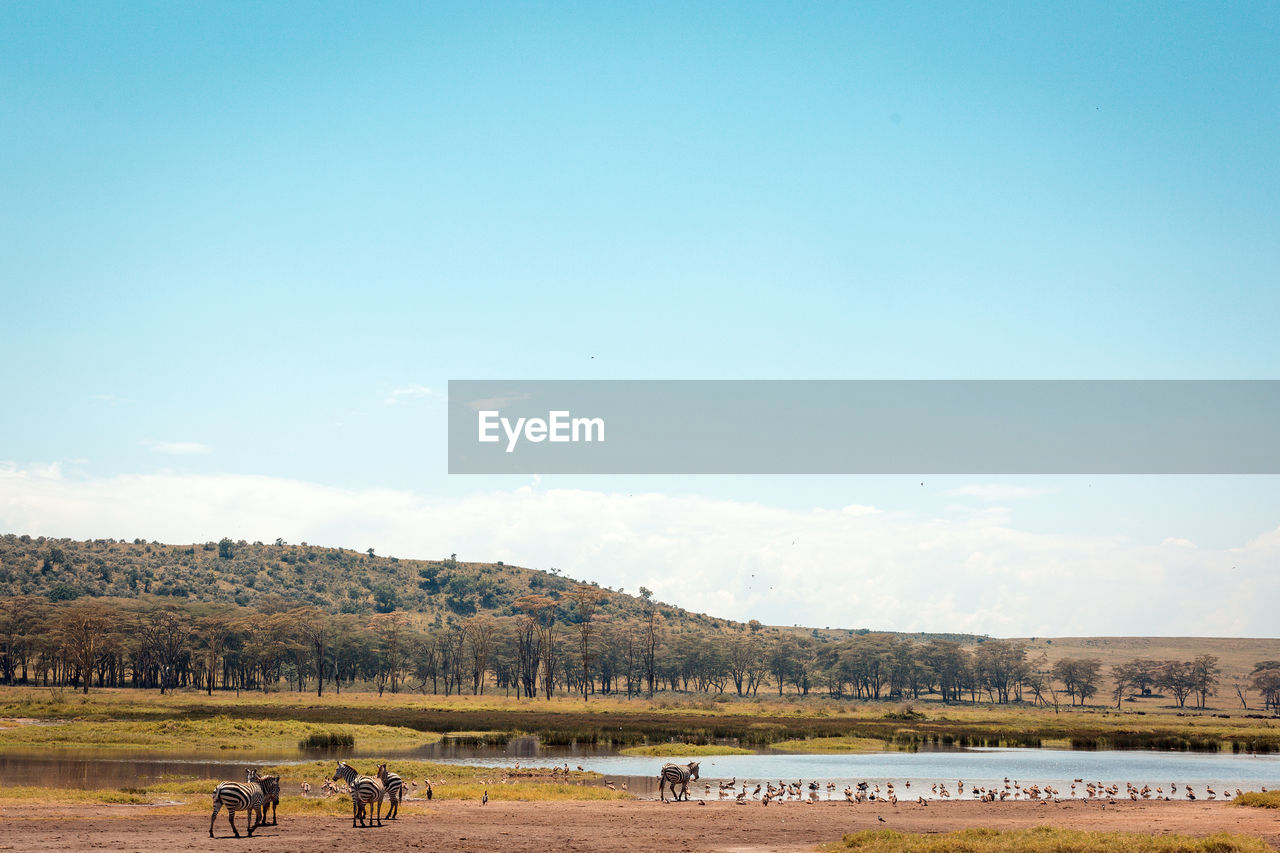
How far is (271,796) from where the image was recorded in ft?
86.1

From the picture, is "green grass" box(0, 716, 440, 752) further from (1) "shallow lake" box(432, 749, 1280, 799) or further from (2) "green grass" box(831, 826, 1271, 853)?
(2) "green grass" box(831, 826, 1271, 853)

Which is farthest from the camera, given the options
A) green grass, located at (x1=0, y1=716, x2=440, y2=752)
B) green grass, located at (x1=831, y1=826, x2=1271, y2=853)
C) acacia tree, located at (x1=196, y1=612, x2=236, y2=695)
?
acacia tree, located at (x1=196, y1=612, x2=236, y2=695)

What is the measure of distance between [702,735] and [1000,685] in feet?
311

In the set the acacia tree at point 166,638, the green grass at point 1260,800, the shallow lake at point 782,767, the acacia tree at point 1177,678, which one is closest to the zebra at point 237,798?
the shallow lake at point 782,767

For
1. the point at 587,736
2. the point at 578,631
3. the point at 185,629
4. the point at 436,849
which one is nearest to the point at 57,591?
the point at 185,629

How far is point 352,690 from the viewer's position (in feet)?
456

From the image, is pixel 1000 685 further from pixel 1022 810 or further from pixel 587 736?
pixel 1022 810

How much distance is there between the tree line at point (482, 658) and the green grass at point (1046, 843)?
94.5 meters

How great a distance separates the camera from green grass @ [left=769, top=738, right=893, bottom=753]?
6291 cm

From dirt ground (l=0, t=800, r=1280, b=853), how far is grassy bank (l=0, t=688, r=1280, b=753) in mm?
30537

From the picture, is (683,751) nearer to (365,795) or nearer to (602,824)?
(602,824)

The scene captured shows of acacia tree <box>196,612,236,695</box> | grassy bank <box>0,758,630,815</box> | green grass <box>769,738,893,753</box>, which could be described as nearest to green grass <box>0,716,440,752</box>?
grassy bank <box>0,758,630,815</box>

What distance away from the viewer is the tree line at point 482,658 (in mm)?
116125

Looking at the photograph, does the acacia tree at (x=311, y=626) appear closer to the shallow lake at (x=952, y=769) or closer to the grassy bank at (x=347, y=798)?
the shallow lake at (x=952, y=769)
